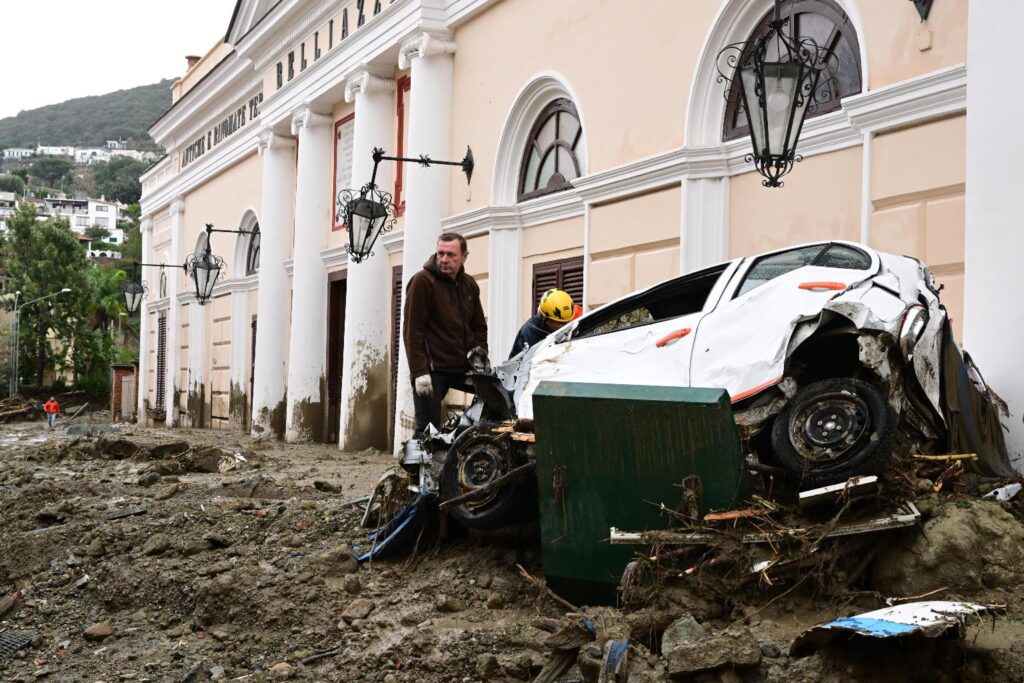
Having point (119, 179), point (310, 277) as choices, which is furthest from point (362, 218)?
point (119, 179)

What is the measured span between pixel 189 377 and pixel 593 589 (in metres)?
24.2

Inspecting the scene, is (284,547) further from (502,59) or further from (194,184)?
(194,184)

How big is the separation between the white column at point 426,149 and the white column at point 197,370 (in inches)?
520

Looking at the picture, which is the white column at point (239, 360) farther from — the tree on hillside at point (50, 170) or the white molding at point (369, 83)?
the tree on hillside at point (50, 170)

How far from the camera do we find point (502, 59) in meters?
14.2

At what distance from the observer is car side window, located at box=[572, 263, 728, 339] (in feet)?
22.7

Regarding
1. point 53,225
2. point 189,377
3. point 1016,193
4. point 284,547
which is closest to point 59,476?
point 284,547

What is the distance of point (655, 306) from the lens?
23.4 feet

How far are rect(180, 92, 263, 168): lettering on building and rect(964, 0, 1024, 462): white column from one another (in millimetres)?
17928

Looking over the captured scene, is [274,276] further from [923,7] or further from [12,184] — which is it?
[12,184]

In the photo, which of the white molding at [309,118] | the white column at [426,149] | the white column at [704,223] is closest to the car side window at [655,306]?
the white column at [704,223]

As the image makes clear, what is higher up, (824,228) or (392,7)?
(392,7)

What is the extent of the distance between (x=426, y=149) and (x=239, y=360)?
35.8 feet

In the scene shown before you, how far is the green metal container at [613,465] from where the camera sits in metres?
5.30
